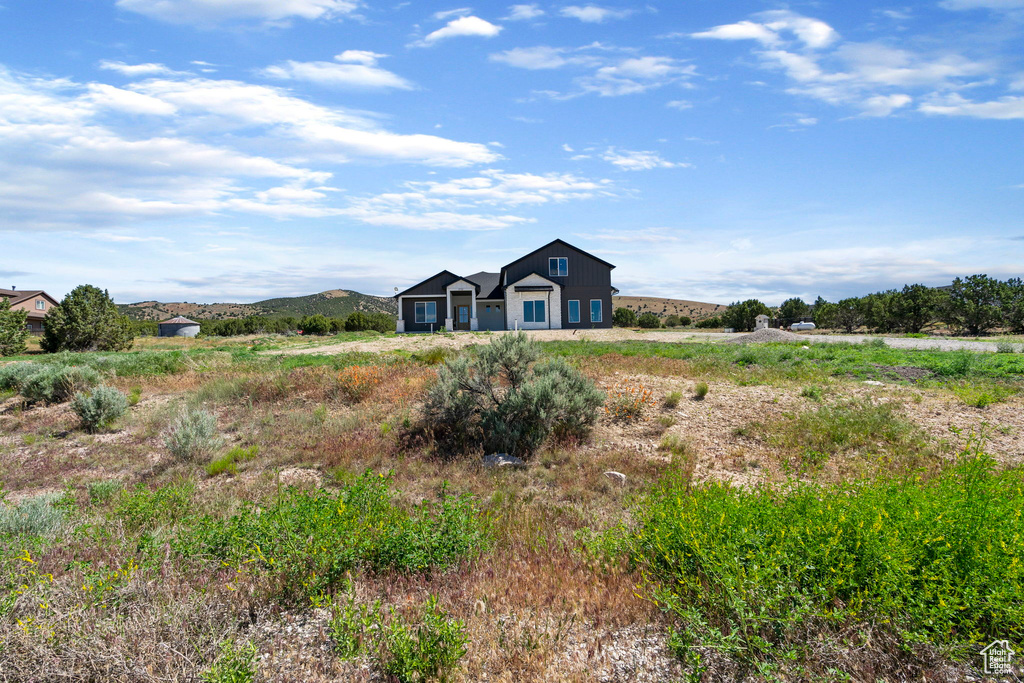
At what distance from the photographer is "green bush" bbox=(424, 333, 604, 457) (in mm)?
8172

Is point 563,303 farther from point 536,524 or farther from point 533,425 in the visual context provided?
point 536,524

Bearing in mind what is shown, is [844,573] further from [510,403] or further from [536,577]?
[510,403]

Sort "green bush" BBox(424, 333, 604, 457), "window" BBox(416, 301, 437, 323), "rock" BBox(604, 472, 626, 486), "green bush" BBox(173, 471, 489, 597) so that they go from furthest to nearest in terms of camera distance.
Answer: "window" BBox(416, 301, 437, 323)
"green bush" BBox(424, 333, 604, 457)
"rock" BBox(604, 472, 626, 486)
"green bush" BBox(173, 471, 489, 597)

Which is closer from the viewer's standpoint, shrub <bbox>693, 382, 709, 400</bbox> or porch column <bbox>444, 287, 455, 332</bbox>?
shrub <bbox>693, 382, 709, 400</bbox>

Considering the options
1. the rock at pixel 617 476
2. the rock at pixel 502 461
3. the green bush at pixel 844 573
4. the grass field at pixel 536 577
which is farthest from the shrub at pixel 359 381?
the green bush at pixel 844 573

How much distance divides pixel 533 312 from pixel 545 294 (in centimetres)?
135

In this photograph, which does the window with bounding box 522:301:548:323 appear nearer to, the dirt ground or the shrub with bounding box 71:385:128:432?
the dirt ground

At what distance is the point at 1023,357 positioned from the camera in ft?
46.0

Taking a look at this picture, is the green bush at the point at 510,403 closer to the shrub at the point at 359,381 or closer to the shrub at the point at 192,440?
the shrub at the point at 359,381

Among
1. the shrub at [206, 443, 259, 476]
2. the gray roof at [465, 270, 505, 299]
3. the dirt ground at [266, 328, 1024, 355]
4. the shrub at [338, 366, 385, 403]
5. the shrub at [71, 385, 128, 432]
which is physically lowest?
the shrub at [206, 443, 259, 476]

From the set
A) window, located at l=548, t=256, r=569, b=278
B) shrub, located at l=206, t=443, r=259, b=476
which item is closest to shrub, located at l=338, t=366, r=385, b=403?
shrub, located at l=206, t=443, r=259, b=476

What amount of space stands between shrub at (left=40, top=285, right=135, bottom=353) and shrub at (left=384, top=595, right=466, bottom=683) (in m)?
33.5

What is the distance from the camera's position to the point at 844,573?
3.12m

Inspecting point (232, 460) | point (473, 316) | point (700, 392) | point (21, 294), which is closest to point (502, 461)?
point (232, 460)
